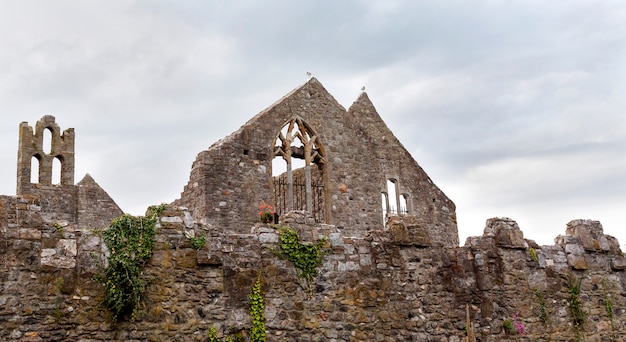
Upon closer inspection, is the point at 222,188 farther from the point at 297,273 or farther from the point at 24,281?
the point at 24,281

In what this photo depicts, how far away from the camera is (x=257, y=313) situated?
1167 cm

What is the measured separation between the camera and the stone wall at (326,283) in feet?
34.1

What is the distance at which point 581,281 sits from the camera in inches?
589

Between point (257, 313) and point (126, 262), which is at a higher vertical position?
point (126, 262)

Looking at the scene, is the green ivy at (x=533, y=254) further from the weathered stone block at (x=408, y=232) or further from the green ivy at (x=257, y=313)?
the green ivy at (x=257, y=313)

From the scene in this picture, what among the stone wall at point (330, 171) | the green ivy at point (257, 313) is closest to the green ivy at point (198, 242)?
the green ivy at point (257, 313)

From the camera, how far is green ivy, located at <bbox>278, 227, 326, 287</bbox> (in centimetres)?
1227

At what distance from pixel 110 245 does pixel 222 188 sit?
26.0ft

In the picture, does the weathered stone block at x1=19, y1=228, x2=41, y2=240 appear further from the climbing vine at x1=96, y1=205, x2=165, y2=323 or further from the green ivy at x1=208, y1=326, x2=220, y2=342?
the green ivy at x1=208, y1=326, x2=220, y2=342

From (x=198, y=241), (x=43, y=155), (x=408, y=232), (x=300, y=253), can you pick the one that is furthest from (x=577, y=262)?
(x=43, y=155)

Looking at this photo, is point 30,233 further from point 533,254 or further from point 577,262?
point 577,262

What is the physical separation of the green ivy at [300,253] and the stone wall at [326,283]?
5.0 inches

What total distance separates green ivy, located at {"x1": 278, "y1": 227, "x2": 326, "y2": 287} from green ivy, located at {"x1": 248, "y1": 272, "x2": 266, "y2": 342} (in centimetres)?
79

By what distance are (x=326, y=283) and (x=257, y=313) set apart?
55.0 inches
